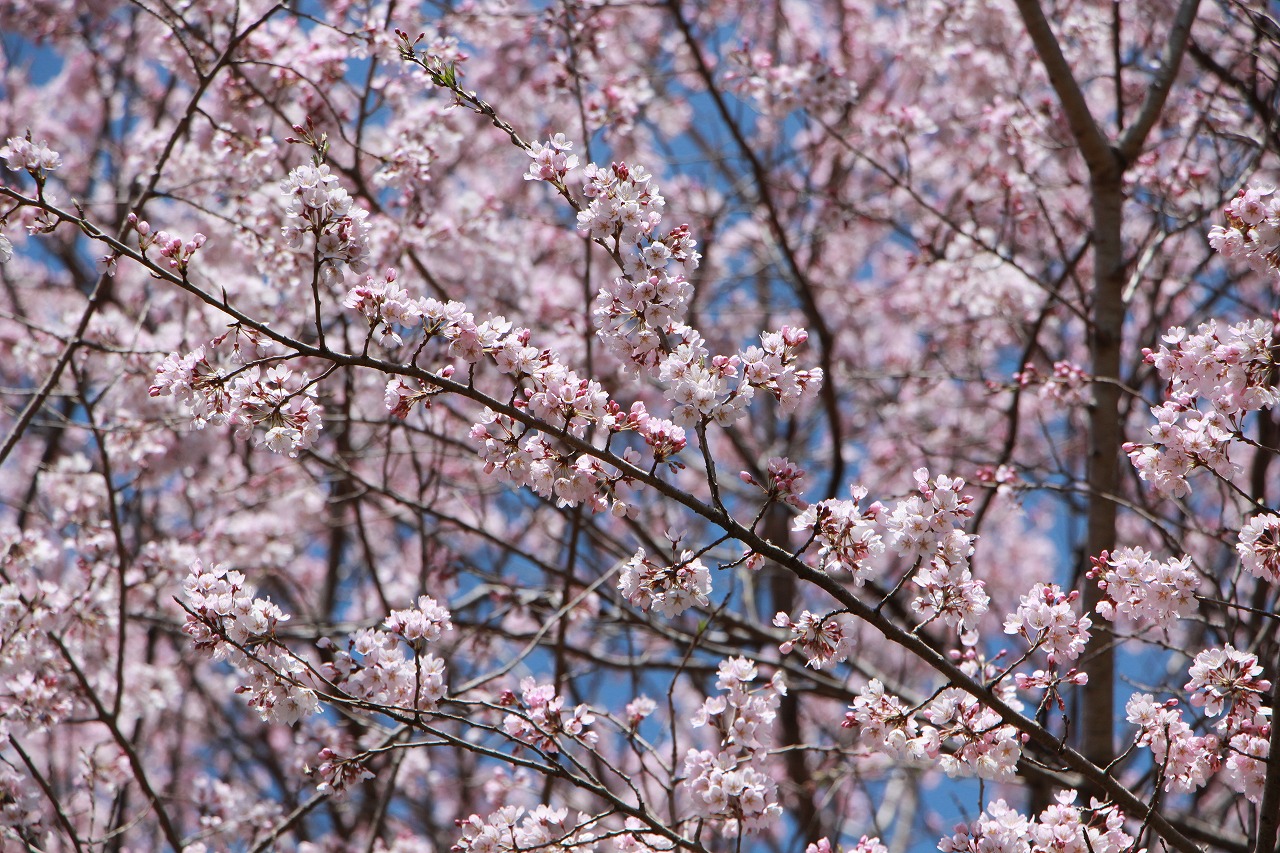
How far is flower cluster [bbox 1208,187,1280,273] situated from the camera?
2.97m

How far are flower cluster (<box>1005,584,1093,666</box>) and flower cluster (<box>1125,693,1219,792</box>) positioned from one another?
300 mm

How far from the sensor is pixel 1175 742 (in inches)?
128

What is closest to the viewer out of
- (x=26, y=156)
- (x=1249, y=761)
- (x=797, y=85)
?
(x=26, y=156)

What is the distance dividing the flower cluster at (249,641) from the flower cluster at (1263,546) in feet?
8.88

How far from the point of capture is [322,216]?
9.25 feet

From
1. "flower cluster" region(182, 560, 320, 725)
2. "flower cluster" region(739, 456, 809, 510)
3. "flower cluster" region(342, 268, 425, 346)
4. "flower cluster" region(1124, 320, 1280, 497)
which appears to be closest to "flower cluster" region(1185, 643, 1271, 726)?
"flower cluster" region(1124, 320, 1280, 497)

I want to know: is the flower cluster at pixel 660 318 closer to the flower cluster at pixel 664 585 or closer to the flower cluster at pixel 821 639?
the flower cluster at pixel 664 585

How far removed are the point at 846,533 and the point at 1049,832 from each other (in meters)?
1.12

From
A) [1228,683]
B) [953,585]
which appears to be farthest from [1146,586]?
[953,585]

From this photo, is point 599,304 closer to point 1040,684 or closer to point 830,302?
point 1040,684

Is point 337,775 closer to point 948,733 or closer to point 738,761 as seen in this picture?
point 738,761

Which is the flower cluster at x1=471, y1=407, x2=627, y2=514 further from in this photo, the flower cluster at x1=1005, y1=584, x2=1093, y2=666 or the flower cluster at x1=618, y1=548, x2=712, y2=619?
the flower cluster at x1=1005, y1=584, x2=1093, y2=666

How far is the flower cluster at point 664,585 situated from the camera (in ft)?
9.31

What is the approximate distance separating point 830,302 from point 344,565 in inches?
210
